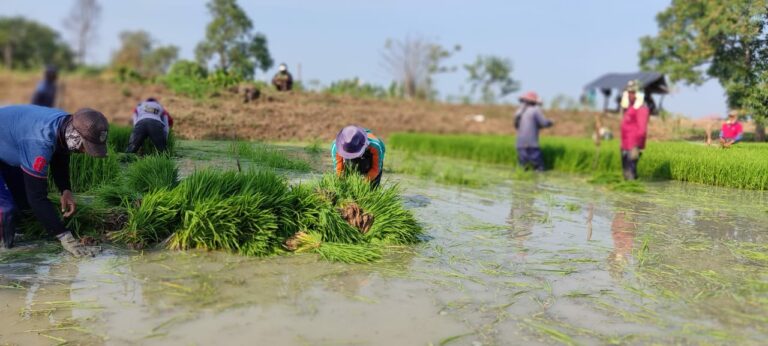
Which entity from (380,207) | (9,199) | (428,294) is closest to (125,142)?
(9,199)

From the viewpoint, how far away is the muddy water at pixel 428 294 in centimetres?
255

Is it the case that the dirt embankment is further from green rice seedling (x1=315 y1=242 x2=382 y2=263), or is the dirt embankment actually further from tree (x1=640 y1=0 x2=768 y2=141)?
green rice seedling (x1=315 y1=242 x2=382 y2=263)

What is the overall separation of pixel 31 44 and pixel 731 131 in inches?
1259

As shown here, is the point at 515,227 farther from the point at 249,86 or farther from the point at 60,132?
the point at 249,86

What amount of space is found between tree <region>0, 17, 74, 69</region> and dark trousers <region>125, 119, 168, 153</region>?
74.3 feet

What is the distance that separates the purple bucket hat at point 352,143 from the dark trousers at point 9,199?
7.65 feet

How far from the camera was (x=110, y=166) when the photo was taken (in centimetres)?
500

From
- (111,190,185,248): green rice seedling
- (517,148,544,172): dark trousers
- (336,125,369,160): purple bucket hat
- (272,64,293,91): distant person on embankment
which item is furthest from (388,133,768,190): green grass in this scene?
(111,190,185,248): green rice seedling

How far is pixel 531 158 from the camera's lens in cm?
1045

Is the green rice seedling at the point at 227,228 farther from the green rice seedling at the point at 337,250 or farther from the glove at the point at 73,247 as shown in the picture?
the glove at the point at 73,247

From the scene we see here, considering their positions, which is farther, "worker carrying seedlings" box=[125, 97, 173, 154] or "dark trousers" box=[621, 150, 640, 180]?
"dark trousers" box=[621, 150, 640, 180]

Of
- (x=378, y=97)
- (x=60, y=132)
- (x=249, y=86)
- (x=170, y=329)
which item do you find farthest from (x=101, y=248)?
(x=378, y=97)

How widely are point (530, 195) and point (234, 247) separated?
14.4ft

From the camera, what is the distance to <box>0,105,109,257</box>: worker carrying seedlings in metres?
3.49
